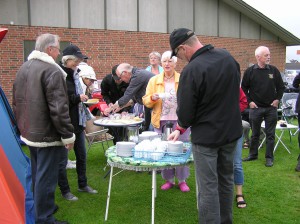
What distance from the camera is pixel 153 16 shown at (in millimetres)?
13781

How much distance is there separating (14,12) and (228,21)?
8793 mm

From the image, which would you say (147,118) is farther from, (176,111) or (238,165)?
(176,111)

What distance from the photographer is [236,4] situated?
47.4 feet

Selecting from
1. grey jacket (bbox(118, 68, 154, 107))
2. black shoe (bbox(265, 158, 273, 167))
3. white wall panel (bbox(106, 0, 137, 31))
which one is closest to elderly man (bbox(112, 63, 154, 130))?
grey jacket (bbox(118, 68, 154, 107))

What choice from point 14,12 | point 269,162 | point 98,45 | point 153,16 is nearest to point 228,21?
point 153,16

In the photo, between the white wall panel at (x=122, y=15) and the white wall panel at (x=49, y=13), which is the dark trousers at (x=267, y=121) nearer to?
the white wall panel at (x=122, y=15)

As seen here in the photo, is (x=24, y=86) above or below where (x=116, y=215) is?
above

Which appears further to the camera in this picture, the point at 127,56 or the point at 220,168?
the point at 127,56

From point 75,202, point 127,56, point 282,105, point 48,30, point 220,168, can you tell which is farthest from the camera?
point 127,56

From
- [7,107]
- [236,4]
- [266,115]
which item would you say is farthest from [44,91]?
[236,4]

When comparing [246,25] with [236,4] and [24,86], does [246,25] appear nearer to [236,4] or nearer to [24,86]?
[236,4]

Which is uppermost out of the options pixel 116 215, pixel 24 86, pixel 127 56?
pixel 127 56

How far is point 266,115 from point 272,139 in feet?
1.41

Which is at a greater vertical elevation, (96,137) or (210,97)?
(210,97)
